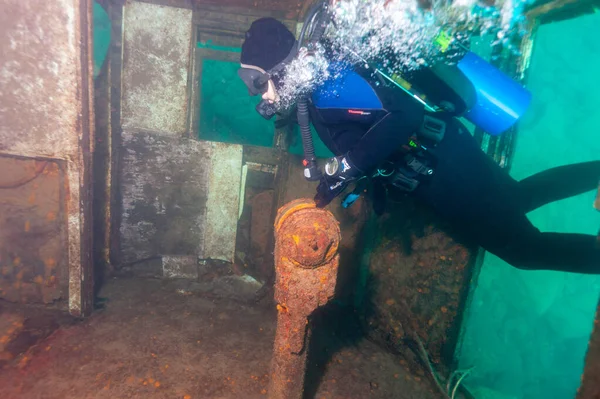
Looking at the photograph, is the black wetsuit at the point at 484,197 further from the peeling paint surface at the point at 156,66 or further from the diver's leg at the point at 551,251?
the peeling paint surface at the point at 156,66

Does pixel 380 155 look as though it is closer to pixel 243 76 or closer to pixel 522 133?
pixel 243 76

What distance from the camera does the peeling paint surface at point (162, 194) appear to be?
15.3 ft

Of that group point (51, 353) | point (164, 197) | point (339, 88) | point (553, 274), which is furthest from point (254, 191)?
point (553, 274)

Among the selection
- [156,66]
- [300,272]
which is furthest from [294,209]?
[156,66]

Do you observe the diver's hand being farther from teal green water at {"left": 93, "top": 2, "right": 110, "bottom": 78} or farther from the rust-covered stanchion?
teal green water at {"left": 93, "top": 2, "right": 110, "bottom": 78}

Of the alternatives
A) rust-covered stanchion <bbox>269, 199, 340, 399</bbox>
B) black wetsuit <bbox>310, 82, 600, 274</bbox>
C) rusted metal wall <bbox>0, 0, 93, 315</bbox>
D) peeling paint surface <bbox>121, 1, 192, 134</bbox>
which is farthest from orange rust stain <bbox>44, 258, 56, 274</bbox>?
black wetsuit <bbox>310, 82, 600, 274</bbox>

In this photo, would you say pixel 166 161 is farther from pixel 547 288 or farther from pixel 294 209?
pixel 547 288

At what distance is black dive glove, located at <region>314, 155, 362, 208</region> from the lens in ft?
8.21

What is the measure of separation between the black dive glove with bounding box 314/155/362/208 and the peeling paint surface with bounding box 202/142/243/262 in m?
2.56

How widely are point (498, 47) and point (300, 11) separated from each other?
2624 millimetres

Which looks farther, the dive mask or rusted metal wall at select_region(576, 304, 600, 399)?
the dive mask

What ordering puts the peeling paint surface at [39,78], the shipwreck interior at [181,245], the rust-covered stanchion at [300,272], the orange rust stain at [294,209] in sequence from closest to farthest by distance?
the rust-covered stanchion at [300,272]
the orange rust stain at [294,209]
the shipwreck interior at [181,245]
the peeling paint surface at [39,78]

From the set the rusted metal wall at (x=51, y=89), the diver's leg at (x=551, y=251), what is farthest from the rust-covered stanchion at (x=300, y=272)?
the rusted metal wall at (x=51, y=89)

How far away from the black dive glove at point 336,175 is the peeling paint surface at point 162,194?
9.33 feet
